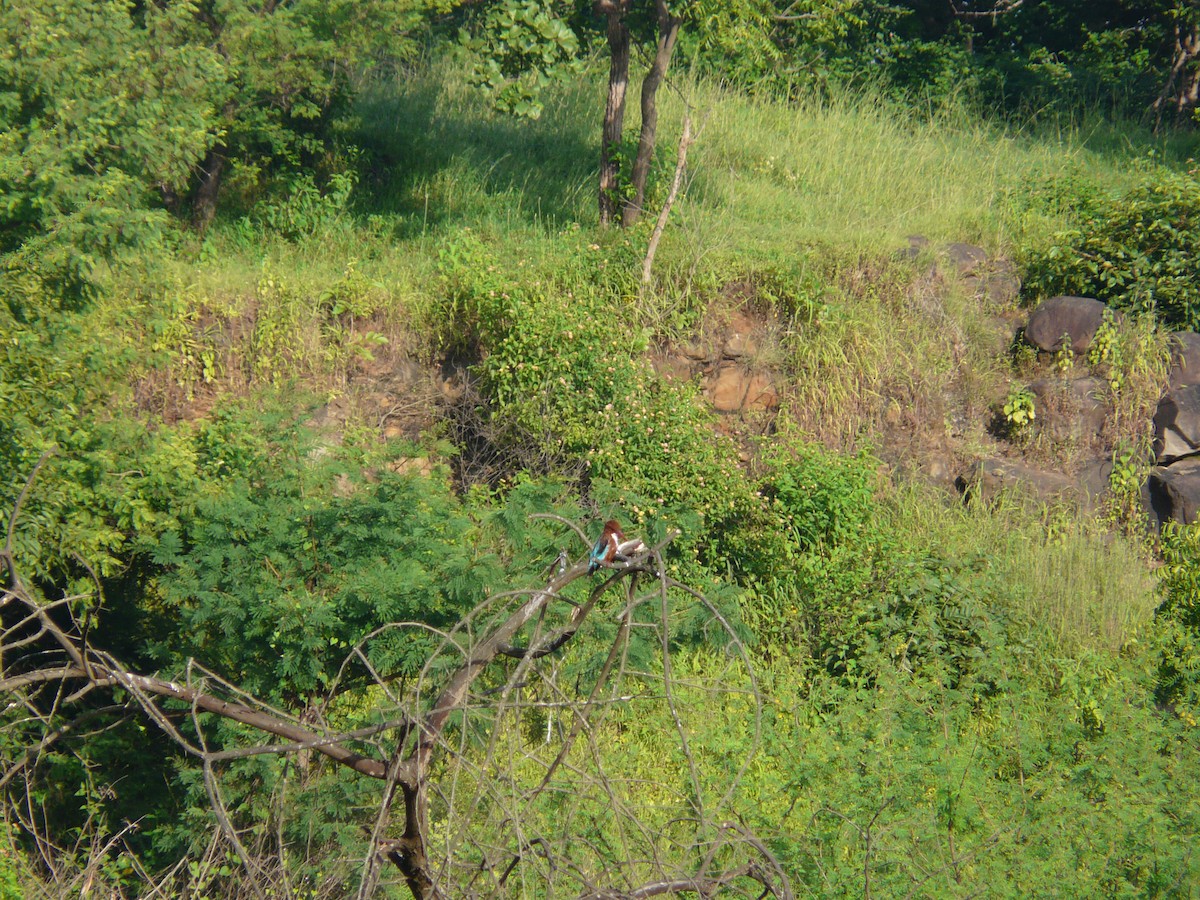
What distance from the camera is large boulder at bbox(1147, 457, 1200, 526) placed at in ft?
26.8

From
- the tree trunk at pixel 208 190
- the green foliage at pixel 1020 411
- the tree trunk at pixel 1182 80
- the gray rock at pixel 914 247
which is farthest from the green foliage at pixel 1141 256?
the tree trunk at pixel 208 190

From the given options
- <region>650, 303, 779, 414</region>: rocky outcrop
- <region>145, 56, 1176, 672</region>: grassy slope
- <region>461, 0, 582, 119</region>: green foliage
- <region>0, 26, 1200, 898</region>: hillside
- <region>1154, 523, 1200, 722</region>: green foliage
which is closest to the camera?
<region>0, 26, 1200, 898</region>: hillside

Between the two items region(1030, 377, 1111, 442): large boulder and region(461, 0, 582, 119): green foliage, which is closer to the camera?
region(461, 0, 582, 119): green foliage

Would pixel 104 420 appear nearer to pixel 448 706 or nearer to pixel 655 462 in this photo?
pixel 655 462

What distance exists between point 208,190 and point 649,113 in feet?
12.7

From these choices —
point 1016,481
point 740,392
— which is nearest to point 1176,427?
point 1016,481

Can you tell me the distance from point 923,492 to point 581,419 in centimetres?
267

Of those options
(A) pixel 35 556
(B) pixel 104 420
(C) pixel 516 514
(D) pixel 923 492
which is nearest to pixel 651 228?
(D) pixel 923 492

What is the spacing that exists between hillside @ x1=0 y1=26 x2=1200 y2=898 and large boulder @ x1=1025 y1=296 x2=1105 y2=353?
0.16 m

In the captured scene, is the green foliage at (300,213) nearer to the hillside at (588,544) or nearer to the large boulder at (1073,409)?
the hillside at (588,544)

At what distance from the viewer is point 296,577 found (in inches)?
211

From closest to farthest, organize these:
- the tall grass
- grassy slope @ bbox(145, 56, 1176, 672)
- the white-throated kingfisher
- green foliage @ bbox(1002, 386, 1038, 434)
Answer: the white-throated kingfisher → the tall grass → grassy slope @ bbox(145, 56, 1176, 672) → green foliage @ bbox(1002, 386, 1038, 434)

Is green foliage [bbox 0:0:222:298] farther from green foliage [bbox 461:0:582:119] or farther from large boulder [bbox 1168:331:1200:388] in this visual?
large boulder [bbox 1168:331:1200:388]

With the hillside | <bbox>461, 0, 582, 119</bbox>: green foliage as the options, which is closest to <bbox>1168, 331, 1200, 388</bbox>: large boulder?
the hillside
